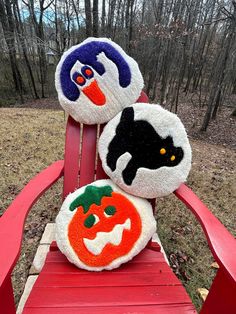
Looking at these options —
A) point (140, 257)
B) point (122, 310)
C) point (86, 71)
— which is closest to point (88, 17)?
point (86, 71)

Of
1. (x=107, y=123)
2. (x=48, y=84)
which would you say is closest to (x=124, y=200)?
(x=107, y=123)

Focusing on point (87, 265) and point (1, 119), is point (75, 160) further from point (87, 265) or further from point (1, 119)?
point (1, 119)

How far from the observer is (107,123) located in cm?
124

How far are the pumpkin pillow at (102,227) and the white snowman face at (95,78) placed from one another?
1.23 ft

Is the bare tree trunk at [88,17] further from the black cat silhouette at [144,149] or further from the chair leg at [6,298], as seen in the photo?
the chair leg at [6,298]

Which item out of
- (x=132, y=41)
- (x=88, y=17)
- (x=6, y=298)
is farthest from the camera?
(x=132, y=41)

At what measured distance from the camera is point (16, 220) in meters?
0.91

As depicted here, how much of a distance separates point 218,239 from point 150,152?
44 cm

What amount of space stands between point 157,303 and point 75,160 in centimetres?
71

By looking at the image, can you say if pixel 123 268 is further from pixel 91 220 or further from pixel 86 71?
pixel 86 71

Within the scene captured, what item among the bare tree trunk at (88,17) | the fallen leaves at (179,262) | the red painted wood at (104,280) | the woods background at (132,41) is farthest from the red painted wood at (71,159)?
the woods background at (132,41)

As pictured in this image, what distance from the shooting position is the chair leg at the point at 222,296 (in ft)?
2.47

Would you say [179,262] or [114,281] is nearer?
[114,281]

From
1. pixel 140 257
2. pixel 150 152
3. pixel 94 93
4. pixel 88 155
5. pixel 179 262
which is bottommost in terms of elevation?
pixel 179 262
